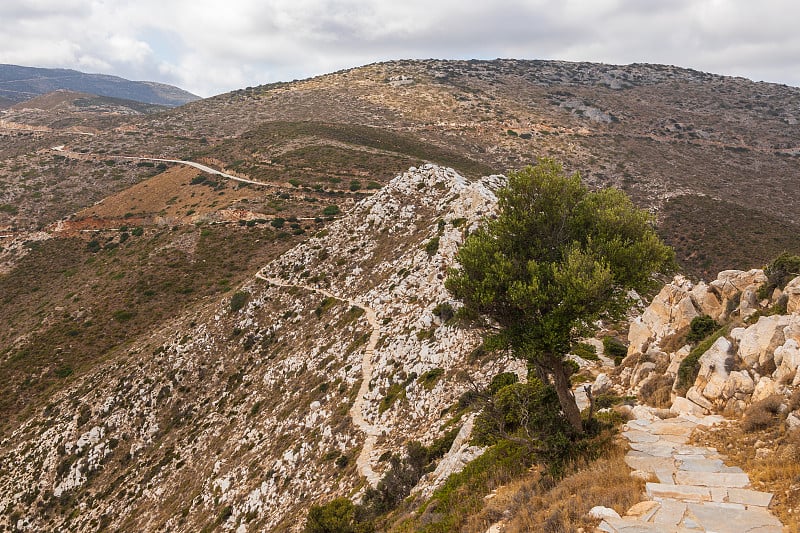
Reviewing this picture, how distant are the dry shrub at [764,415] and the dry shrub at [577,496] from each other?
3783 millimetres

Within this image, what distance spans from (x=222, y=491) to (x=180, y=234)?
56.9 metres

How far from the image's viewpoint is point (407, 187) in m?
61.8

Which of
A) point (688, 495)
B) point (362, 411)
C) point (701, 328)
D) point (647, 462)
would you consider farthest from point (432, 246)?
point (688, 495)

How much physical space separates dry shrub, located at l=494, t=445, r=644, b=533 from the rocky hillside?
497 inches

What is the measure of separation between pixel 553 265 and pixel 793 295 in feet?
33.0

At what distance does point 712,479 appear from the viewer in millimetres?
12281

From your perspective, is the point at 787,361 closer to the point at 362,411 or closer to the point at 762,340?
the point at 762,340

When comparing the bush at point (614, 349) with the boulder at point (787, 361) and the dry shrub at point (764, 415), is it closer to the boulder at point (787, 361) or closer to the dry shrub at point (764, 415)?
the boulder at point (787, 361)

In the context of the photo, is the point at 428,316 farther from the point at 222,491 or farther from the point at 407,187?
the point at 407,187

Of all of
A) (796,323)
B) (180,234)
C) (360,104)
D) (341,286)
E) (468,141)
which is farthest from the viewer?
(360,104)

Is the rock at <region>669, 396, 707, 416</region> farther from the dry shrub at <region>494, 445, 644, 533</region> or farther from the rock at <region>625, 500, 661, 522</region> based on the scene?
the rock at <region>625, 500, 661, 522</region>

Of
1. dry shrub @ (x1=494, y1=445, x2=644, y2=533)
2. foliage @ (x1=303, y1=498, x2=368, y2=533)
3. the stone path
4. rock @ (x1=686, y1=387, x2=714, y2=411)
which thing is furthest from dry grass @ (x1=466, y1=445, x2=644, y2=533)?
foliage @ (x1=303, y1=498, x2=368, y2=533)

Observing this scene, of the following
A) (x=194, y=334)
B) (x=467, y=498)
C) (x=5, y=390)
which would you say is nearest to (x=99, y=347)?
(x=5, y=390)

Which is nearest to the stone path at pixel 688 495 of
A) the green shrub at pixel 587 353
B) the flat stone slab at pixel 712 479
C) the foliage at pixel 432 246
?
the flat stone slab at pixel 712 479
